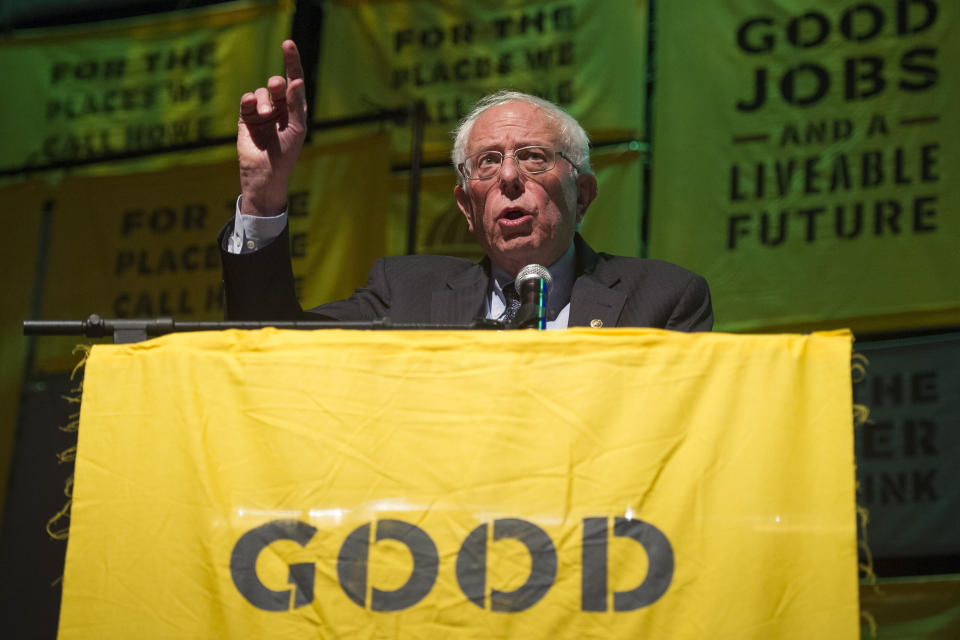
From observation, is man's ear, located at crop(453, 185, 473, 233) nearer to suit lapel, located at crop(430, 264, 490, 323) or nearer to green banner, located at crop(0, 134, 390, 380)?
suit lapel, located at crop(430, 264, 490, 323)

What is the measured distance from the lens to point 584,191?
2.84m

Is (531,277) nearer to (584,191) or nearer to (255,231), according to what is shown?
(255,231)

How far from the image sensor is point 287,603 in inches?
59.3

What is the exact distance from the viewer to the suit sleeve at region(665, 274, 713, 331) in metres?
2.40

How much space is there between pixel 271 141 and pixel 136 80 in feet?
15.2

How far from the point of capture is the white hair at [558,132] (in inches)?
109

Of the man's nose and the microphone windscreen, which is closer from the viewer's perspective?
the microphone windscreen

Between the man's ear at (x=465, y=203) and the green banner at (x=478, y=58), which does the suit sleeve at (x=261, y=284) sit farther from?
the green banner at (x=478, y=58)

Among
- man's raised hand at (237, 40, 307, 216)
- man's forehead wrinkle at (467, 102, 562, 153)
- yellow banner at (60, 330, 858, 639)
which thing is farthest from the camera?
man's forehead wrinkle at (467, 102, 562, 153)

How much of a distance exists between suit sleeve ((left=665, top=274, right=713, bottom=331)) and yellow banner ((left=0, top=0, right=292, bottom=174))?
414 cm

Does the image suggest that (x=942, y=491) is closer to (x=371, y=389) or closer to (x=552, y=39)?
(x=552, y=39)

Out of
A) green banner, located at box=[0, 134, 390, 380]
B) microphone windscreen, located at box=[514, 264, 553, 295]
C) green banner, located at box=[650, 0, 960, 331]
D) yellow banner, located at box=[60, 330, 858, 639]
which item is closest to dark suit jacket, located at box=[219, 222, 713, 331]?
microphone windscreen, located at box=[514, 264, 553, 295]

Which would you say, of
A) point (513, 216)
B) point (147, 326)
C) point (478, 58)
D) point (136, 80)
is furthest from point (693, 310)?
point (136, 80)

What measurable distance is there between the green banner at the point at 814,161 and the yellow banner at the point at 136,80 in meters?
2.41
